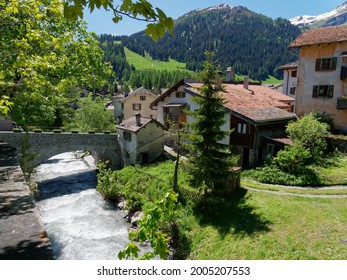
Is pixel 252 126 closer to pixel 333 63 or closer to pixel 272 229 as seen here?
pixel 333 63

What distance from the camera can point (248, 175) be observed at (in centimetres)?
2425

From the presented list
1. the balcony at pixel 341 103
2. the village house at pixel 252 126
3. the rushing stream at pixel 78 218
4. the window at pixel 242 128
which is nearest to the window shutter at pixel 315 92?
the balcony at pixel 341 103

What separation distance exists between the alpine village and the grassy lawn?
8 cm

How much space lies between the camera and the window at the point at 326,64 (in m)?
28.5

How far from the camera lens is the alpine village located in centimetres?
662

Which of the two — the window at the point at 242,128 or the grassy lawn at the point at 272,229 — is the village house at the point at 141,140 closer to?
the window at the point at 242,128

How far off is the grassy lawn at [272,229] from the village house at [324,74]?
45.8 ft

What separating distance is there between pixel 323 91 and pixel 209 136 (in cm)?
1631

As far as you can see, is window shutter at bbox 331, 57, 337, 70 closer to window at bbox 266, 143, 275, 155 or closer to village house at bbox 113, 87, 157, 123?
window at bbox 266, 143, 275, 155

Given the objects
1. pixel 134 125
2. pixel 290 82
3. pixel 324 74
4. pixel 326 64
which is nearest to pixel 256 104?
pixel 324 74

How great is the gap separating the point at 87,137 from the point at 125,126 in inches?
188

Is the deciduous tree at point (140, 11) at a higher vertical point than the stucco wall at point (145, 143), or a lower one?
higher

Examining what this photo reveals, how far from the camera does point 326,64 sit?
1141 inches

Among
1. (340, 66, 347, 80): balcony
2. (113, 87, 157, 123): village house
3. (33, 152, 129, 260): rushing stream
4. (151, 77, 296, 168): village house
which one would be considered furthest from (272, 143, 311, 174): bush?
(113, 87, 157, 123): village house
